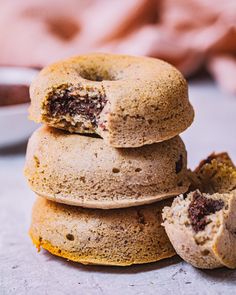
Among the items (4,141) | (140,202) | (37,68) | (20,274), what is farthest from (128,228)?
(37,68)

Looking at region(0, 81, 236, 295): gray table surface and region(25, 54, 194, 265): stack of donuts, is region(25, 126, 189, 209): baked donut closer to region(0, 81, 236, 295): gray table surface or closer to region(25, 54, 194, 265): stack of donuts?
region(25, 54, 194, 265): stack of donuts

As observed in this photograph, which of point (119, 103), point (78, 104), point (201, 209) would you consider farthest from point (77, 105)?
point (201, 209)

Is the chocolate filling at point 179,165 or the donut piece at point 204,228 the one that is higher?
the chocolate filling at point 179,165

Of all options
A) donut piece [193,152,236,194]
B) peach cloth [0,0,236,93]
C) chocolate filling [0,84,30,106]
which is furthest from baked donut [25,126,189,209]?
peach cloth [0,0,236,93]

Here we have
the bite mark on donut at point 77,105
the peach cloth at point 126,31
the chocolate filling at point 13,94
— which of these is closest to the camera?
the bite mark on donut at point 77,105

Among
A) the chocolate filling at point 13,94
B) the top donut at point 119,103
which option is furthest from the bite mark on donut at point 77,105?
the chocolate filling at point 13,94

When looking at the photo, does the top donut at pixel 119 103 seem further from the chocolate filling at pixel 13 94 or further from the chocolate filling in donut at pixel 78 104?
the chocolate filling at pixel 13 94

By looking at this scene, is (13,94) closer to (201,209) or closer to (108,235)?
(108,235)
